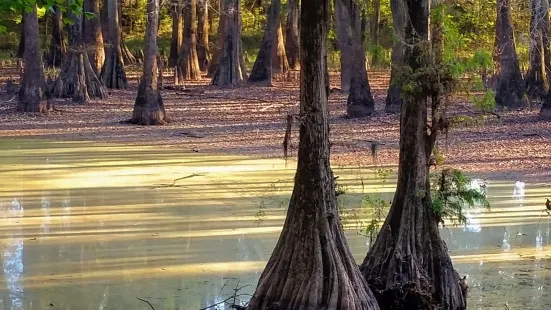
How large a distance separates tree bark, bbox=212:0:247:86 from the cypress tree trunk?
565cm

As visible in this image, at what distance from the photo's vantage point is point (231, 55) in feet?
95.8

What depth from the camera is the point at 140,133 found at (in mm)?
18000

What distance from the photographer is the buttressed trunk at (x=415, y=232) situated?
6.45 metres

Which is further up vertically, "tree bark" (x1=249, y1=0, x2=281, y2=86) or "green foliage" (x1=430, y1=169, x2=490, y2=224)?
"tree bark" (x1=249, y1=0, x2=281, y2=86)

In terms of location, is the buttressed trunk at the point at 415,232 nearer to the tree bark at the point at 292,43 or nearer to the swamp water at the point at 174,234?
the swamp water at the point at 174,234

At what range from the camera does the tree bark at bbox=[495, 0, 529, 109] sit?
20.3 meters

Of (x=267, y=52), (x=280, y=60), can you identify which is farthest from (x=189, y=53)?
(x=280, y=60)

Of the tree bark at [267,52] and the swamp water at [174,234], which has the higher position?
the tree bark at [267,52]

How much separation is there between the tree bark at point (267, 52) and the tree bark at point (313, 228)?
955 inches

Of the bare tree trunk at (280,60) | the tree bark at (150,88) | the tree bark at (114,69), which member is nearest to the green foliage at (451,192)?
the tree bark at (150,88)

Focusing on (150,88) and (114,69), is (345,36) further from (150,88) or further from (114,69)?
(114,69)

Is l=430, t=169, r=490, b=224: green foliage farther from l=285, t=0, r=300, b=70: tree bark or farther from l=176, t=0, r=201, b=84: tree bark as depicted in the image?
l=285, t=0, r=300, b=70: tree bark

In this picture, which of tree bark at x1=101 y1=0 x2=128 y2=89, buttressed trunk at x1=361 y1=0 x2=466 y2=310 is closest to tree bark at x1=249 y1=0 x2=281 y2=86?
tree bark at x1=101 y1=0 x2=128 y2=89

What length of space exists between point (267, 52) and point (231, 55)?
6.43 feet
